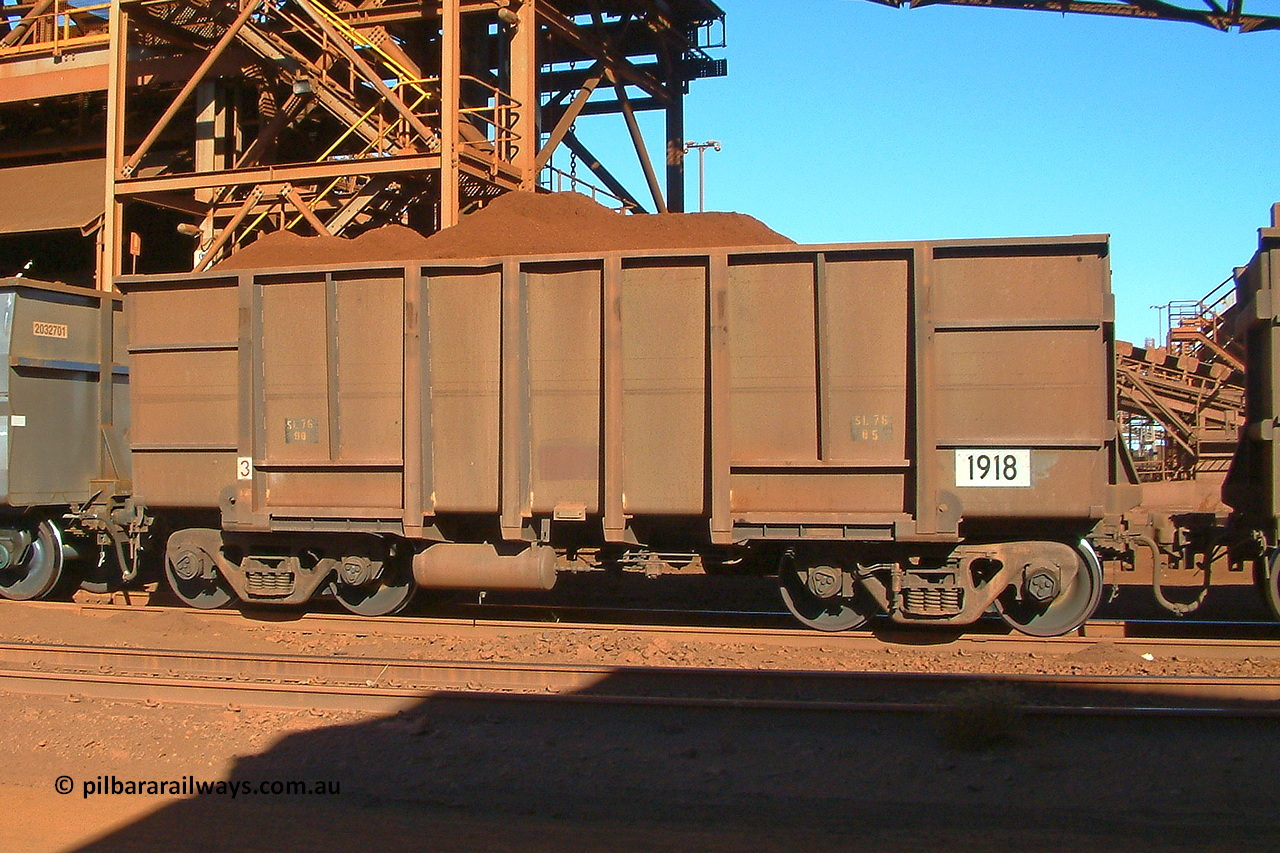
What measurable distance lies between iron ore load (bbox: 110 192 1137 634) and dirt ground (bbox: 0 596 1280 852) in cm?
194

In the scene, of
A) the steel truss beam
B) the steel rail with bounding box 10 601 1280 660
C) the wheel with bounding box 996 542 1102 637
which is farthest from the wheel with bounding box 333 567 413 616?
the steel truss beam

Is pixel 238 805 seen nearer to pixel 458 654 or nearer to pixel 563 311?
pixel 458 654

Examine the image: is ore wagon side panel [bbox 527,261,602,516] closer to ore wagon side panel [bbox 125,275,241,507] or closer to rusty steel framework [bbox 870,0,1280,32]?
ore wagon side panel [bbox 125,275,241,507]

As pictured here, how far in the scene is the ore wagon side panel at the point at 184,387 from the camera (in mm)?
8844

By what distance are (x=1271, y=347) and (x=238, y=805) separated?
308 inches

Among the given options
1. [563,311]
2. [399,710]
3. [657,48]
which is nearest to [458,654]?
[399,710]

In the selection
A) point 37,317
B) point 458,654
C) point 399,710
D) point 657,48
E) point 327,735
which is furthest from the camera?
point 657,48

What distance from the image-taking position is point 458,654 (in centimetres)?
824

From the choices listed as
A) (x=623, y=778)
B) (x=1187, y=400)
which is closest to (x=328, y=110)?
(x=623, y=778)

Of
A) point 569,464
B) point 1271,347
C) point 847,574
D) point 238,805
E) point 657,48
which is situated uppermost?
point 657,48

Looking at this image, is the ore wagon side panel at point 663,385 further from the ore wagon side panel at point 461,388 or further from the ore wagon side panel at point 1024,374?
the ore wagon side panel at point 1024,374

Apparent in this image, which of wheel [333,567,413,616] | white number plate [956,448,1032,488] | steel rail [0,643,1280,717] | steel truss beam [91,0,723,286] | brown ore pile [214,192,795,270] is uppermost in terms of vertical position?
steel truss beam [91,0,723,286]

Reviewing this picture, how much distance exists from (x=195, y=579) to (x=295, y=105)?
11112 mm

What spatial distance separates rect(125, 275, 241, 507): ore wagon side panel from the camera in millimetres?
8844
